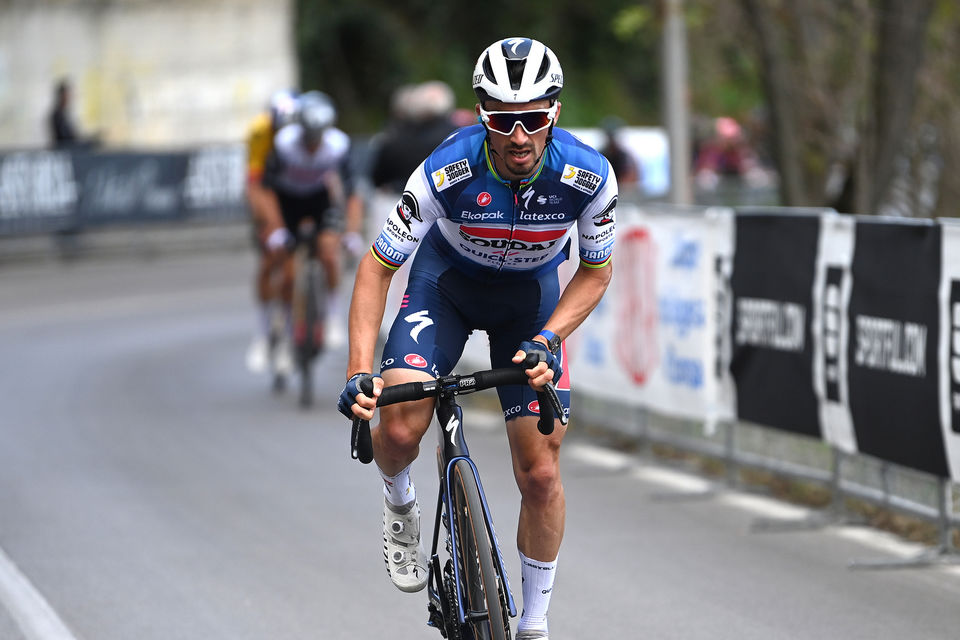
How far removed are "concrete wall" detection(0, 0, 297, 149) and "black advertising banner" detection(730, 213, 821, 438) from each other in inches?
841

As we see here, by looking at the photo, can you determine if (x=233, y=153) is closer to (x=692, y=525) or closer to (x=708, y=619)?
(x=692, y=525)

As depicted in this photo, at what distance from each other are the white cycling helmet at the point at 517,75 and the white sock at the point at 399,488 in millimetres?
1399

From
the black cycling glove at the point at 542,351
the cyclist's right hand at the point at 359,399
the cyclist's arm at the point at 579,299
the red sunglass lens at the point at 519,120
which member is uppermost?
the red sunglass lens at the point at 519,120

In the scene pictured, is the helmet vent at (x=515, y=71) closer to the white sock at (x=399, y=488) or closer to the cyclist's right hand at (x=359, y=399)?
the cyclist's right hand at (x=359, y=399)

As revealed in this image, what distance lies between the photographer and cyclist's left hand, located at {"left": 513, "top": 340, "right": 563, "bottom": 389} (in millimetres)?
5062

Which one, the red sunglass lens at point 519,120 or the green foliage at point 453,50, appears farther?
the green foliage at point 453,50

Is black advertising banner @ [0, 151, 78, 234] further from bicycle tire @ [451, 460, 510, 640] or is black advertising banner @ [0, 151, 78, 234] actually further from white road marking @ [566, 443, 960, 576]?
bicycle tire @ [451, 460, 510, 640]

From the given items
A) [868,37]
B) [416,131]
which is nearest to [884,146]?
[868,37]

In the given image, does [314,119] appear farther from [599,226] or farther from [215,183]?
[215,183]

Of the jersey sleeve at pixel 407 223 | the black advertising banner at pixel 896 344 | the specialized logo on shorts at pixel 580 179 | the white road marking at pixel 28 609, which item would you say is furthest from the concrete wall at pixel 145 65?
the specialized logo on shorts at pixel 580 179

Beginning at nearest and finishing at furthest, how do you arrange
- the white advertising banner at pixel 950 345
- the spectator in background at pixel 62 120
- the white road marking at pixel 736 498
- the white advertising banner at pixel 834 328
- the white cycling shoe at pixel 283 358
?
the white advertising banner at pixel 950 345
the white road marking at pixel 736 498
the white advertising banner at pixel 834 328
the white cycling shoe at pixel 283 358
the spectator in background at pixel 62 120

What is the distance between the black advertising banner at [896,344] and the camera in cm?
725

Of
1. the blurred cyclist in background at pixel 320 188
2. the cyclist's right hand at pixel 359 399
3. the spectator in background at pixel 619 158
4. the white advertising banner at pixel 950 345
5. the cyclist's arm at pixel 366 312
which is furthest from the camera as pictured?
the spectator in background at pixel 619 158

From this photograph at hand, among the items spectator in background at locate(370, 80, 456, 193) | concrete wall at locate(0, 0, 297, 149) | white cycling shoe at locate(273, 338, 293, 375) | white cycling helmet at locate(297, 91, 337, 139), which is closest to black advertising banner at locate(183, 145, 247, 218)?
concrete wall at locate(0, 0, 297, 149)
